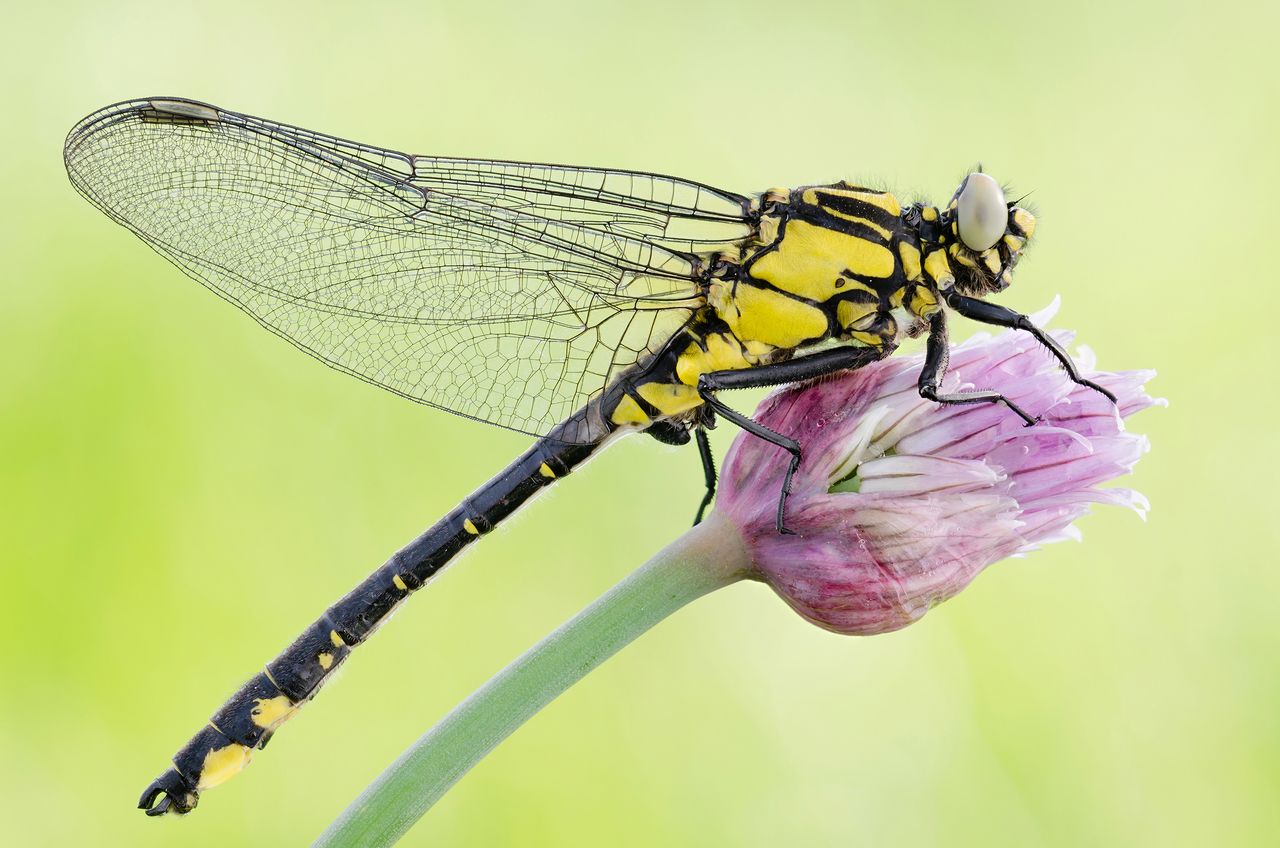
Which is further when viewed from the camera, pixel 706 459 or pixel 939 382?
pixel 706 459

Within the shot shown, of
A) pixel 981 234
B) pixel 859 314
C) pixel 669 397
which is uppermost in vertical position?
pixel 981 234

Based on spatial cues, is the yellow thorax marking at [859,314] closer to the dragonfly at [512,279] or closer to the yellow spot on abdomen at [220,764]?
the dragonfly at [512,279]

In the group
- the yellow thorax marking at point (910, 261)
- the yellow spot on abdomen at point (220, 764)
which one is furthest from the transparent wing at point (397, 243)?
the yellow spot on abdomen at point (220, 764)

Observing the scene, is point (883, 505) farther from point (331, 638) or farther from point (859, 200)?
point (331, 638)

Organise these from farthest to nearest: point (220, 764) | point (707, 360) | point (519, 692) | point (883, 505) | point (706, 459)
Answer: point (706, 459)
point (707, 360)
point (220, 764)
point (883, 505)
point (519, 692)

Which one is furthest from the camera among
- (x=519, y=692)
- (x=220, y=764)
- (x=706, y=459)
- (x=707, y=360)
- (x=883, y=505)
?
(x=706, y=459)

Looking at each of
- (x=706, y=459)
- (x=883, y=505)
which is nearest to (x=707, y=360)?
(x=706, y=459)

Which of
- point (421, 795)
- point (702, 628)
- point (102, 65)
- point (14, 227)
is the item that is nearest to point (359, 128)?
point (102, 65)
